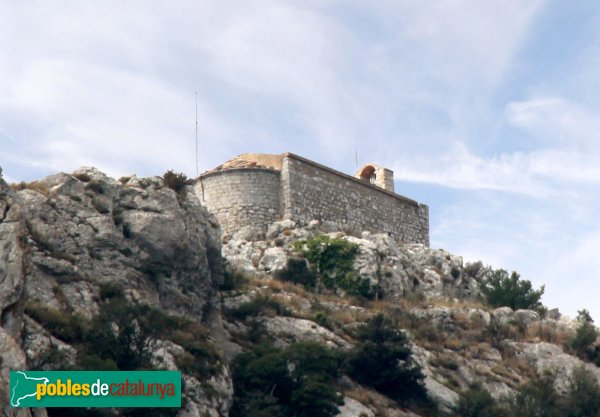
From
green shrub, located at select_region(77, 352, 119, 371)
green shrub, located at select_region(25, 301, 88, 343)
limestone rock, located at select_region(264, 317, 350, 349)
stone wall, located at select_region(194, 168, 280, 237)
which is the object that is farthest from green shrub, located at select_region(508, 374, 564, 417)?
stone wall, located at select_region(194, 168, 280, 237)

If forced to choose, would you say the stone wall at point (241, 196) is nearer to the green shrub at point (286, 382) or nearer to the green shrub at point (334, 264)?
the green shrub at point (334, 264)

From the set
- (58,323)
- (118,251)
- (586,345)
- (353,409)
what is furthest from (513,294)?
(58,323)

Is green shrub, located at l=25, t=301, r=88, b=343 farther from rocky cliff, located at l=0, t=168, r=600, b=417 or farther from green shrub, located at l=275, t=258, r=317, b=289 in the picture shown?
green shrub, located at l=275, t=258, r=317, b=289

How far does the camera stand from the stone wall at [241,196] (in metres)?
45.4

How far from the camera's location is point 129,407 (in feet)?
68.4

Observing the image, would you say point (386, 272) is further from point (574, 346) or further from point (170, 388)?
point (170, 388)

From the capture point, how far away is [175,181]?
108 feet

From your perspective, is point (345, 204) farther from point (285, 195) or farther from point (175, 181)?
point (175, 181)

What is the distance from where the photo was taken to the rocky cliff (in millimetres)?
22906

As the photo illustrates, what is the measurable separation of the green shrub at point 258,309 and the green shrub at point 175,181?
16.1 ft

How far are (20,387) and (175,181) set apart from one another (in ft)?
53.3

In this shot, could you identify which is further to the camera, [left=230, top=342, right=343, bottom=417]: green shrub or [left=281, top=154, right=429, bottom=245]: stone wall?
[left=281, top=154, right=429, bottom=245]: stone wall

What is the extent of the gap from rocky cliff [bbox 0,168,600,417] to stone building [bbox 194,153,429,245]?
132cm

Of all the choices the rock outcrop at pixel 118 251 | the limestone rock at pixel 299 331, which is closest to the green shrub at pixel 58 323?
the rock outcrop at pixel 118 251
